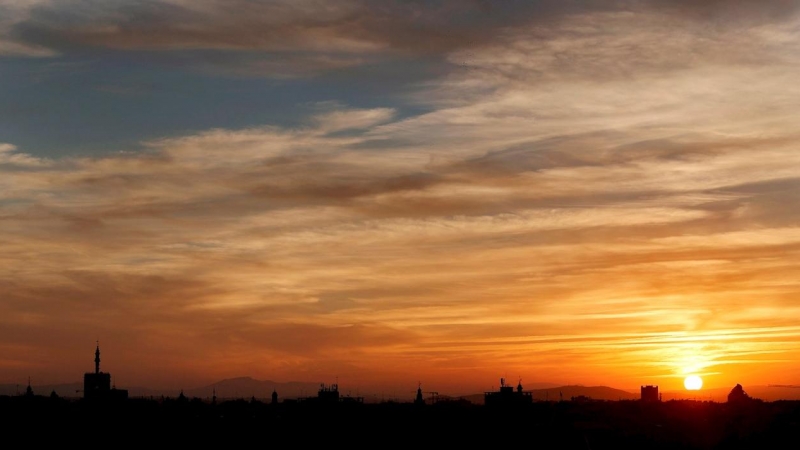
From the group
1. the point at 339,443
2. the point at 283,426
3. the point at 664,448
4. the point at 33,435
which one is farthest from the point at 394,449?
the point at 33,435

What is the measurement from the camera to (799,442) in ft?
484

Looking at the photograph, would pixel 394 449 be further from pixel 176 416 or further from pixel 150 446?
pixel 176 416

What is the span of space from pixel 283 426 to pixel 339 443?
2332cm

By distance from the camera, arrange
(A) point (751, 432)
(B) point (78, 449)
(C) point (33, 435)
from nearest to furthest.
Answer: (B) point (78, 449), (C) point (33, 435), (A) point (751, 432)

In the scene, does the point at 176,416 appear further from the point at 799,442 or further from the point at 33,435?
the point at 799,442

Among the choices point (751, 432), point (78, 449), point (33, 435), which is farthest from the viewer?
point (751, 432)

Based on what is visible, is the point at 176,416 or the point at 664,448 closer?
the point at 664,448

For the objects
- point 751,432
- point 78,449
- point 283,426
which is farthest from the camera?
point 283,426

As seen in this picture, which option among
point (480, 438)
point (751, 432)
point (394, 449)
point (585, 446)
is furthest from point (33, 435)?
point (751, 432)

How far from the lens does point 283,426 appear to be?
179m

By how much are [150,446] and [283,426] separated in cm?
3581

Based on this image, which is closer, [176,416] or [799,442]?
[799,442]

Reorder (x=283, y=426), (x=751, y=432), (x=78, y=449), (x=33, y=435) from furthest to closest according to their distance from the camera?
(x=283, y=426) < (x=751, y=432) < (x=33, y=435) < (x=78, y=449)

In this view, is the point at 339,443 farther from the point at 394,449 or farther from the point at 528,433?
the point at 528,433
